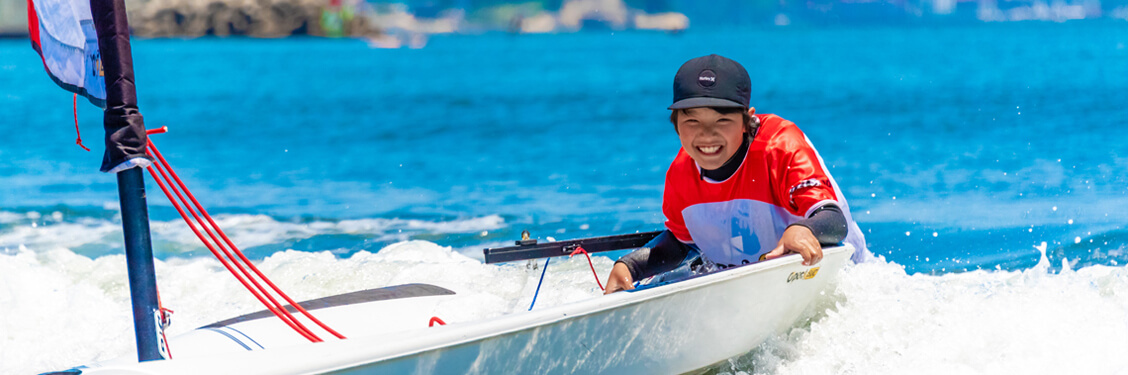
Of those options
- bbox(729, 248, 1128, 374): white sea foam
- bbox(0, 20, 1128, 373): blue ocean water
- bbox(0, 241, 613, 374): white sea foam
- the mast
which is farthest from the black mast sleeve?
bbox(0, 20, 1128, 373): blue ocean water

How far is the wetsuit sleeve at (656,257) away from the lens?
11.1ft

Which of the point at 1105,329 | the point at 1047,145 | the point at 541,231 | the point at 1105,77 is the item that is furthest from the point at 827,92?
the point at 1105,329

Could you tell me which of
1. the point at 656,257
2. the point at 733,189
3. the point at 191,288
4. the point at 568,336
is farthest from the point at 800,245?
the point at 191,288

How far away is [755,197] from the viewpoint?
3.17m

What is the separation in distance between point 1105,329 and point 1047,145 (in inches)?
340

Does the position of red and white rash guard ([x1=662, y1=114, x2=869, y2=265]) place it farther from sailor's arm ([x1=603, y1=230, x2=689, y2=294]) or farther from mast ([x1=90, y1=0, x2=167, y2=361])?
mast ([x1=90, y1=0, x2=167, y2=361])

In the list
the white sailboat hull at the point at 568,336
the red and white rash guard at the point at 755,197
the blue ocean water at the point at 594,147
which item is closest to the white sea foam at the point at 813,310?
the white sailboat hull at the point at 568,336

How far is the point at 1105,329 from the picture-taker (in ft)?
11.9

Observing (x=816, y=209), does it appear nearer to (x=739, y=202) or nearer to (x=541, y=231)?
(x=739, y=202)

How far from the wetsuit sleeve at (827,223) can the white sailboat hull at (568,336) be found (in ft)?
0.42

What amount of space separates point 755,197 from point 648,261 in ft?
1.54

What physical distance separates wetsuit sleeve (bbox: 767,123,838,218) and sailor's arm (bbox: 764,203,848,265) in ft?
0.12

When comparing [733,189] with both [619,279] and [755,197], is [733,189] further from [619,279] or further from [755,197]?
[619,279]

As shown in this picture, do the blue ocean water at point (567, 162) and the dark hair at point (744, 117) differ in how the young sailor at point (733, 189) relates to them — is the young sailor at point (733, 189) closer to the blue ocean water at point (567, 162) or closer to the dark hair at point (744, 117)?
the dark hair at point (744, 117)
